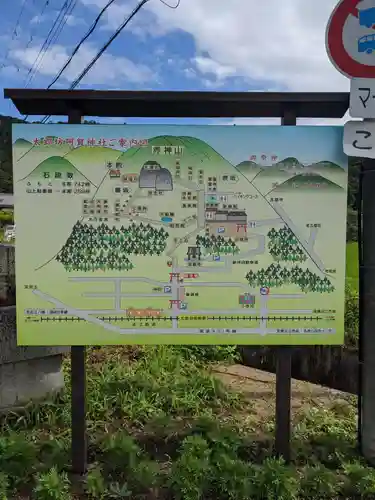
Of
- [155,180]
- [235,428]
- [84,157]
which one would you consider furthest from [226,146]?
[235,428]

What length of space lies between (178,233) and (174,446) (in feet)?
5.33

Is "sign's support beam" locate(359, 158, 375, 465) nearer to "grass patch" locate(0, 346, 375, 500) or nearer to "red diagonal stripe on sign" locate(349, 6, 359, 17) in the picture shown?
"grass patch" locate(0, 346, 375, 500)

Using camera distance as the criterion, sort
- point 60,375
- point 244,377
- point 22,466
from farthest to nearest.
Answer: point 244,377 < point 60,375 < point 22,466

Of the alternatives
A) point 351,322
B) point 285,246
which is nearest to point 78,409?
point 285,246

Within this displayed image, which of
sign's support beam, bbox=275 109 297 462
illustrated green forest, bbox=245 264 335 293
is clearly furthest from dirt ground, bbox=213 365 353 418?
illustrated green forest, bbox=245 264 335 293

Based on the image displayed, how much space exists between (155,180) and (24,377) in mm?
2079

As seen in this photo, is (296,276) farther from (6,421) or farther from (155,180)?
(6,421)

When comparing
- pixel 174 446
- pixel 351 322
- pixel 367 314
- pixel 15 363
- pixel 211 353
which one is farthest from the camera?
pixel 351 322

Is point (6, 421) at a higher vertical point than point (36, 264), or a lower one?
lower

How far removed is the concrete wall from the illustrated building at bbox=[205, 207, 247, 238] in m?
1.84

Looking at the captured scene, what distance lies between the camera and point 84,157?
3.11m

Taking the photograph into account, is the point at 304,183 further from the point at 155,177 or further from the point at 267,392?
the point at 267,392

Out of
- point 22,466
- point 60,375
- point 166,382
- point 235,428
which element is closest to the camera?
point 22,466

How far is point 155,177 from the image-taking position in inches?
123
